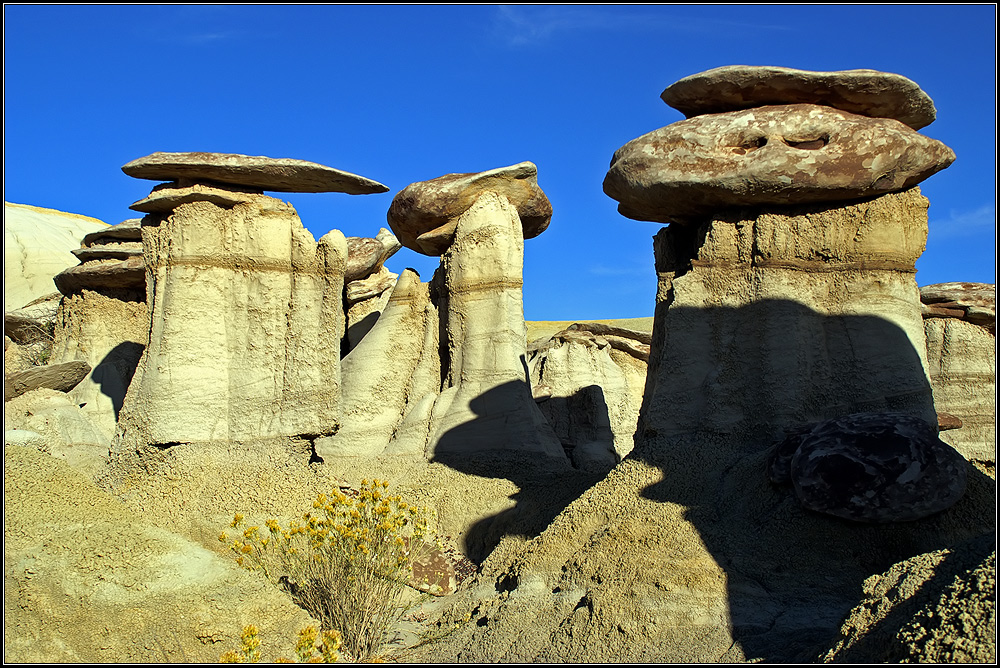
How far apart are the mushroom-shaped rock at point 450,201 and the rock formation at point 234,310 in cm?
145

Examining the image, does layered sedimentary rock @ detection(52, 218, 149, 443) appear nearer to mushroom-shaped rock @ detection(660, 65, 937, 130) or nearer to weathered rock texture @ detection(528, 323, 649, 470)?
weathered rock texture @ detection(528, 323, 649, 470)

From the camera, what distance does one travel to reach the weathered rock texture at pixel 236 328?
22.9 ft

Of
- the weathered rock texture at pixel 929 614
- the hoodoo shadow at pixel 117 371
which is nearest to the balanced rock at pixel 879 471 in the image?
the weathered rock texture at pixel 929 614

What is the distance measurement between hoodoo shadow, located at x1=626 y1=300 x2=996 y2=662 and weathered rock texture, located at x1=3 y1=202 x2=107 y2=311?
2442cm

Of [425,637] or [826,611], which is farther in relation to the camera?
[425,637]

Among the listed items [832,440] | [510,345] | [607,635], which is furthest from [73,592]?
[510,345]

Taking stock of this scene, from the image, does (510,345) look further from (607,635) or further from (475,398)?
(607,635)

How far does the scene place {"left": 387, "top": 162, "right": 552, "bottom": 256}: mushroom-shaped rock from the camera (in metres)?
9.13

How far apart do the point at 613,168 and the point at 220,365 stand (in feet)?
10.7

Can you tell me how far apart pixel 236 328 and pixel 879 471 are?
186 inches

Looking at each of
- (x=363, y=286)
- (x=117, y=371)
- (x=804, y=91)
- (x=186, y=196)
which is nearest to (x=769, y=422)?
(x=804, y=91)

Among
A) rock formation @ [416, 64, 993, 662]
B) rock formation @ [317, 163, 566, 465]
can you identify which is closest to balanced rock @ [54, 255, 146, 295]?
rock formation @ [317, 163, 566, 465]

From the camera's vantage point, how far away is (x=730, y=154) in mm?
6316

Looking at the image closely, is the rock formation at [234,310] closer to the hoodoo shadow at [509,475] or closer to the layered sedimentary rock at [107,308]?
the hoodoo shadow at [509,475]
